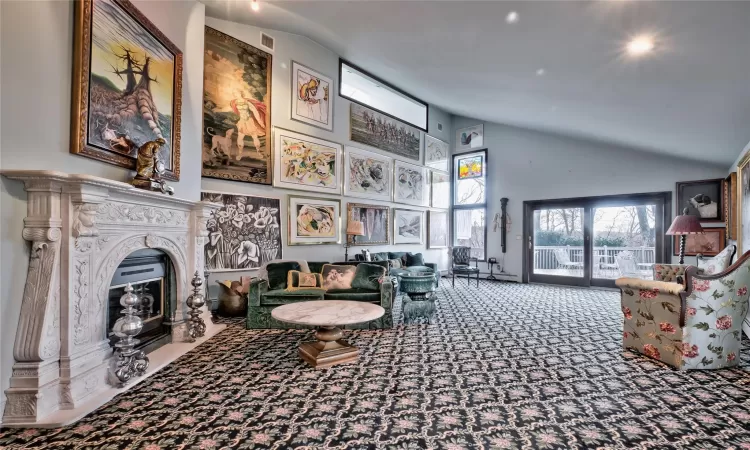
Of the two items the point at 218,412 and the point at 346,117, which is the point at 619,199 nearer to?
the point at 346,117

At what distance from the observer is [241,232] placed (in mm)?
5496

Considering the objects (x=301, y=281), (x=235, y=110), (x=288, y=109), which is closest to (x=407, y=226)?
(x=288, y=109)

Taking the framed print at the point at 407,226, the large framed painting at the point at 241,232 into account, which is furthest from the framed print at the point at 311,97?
the framed print at the point at 407,226

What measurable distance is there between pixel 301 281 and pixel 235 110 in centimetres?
304

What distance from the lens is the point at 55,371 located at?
2.32 m

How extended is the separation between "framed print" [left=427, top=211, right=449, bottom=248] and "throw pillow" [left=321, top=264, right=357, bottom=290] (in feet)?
15.0

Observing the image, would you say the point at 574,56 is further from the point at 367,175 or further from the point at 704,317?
the point at 367,175

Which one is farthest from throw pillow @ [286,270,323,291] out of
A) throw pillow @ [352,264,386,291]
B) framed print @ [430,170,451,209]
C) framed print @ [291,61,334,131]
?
framed print @ [430,170,451,209]

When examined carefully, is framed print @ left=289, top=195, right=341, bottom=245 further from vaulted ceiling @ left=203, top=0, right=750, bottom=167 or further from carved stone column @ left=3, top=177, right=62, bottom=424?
carved stone column @ left=3, top=177, right=62, bottom=424

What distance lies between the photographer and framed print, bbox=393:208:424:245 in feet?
26.9

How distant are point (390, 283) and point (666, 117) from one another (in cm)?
417

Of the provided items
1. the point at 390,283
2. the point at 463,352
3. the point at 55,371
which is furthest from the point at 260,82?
the point at 463,352

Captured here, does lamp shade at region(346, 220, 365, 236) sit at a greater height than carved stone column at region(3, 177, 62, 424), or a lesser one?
greater

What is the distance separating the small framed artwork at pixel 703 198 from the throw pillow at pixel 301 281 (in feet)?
21.5
